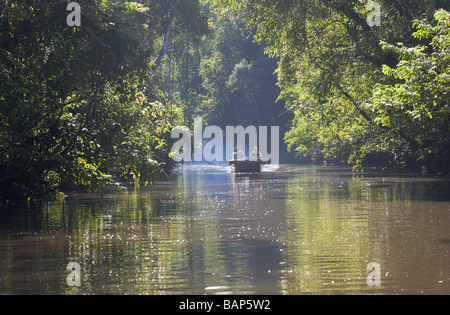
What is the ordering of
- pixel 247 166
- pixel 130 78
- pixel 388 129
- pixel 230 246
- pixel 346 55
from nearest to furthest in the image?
pixel 230 246 → pixel 130 78 → pixel 346 55 → pixel 388 129 → pixel 247 166

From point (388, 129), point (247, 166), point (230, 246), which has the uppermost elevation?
point (388, 129)

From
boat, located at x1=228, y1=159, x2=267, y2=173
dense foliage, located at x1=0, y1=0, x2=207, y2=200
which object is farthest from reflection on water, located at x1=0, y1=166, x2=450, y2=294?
boat, located at x1=228, y1=159, x2=267, y2=173

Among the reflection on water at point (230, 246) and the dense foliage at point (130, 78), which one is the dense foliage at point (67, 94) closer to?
the dense foliage at point (130, 78)

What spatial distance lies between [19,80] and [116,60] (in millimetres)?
3527

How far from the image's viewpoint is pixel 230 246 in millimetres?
13391

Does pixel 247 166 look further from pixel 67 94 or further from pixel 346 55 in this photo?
pixel 67 94

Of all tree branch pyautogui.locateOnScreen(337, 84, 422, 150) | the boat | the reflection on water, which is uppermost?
tree branch pyautogui.locateOnScreen(337, 84, 422, 150)

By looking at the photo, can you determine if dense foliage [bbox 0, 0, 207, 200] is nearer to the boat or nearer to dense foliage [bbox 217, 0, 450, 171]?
dense foliage [bbox 217, 0, 450, 171]

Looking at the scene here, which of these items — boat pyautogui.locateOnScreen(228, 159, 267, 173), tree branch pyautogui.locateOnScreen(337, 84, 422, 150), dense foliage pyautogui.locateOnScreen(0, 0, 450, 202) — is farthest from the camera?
boat pyautogui.locateOnScreen(228, 159, 267, 173)

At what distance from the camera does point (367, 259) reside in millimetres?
11508

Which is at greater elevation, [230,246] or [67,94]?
[67,94]

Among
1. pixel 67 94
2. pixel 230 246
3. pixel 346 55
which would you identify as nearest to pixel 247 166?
pixel 346 55

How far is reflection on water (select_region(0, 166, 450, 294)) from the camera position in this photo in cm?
977

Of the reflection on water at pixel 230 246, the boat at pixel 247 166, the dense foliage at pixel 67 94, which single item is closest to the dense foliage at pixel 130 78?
the dense foliage at pixel 67 94
